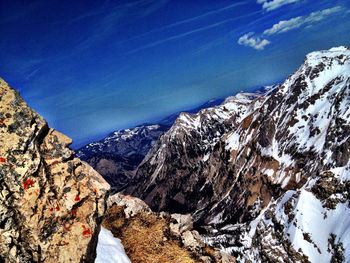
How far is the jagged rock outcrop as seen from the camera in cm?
2142

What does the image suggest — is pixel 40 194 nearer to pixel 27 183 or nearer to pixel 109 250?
pixel 27 183

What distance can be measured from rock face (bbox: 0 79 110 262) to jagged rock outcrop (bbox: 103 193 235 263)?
9.86 meters

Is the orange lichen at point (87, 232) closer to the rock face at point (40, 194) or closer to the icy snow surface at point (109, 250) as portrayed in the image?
the rock face at point (40, 194)

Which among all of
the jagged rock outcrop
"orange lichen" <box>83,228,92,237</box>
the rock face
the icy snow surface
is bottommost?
the jagged rock outcrop

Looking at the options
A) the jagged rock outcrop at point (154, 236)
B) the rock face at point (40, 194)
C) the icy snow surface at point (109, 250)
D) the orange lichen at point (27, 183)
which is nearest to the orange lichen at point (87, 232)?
the rock face at point (40, 194)

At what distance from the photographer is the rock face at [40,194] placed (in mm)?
10562

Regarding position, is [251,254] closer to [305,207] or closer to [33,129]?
[305,207]

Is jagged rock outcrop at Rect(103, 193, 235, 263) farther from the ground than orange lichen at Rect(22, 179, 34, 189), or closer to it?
closer to it

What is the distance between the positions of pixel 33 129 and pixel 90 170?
4.06 m

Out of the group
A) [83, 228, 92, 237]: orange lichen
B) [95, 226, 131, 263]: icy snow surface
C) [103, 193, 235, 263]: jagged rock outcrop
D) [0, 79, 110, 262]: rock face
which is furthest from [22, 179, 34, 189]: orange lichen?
[103, 193, 235, 263]: jagged rock outcrop

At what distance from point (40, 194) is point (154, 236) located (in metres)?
15.6

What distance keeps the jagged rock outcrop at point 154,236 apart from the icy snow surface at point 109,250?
108 cm

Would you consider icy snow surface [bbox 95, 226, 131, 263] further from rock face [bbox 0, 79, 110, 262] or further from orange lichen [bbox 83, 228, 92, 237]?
orange lichen [bbox 83, 228, 92, 237]

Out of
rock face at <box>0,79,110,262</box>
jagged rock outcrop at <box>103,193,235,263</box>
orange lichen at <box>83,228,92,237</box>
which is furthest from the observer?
jagged rock outcrop at <box>103,193,235,263</box>
